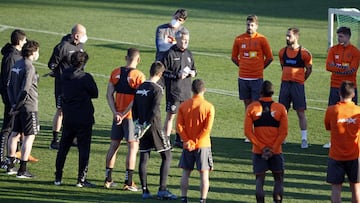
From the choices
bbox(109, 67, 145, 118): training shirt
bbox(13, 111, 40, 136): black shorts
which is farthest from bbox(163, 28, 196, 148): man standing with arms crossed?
bbox(13, 111, 40, 136): black shorts

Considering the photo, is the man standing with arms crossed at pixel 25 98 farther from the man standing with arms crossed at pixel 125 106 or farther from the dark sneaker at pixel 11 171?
the man standing with arms crossed at pixel 125 106

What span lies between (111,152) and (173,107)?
2.73m

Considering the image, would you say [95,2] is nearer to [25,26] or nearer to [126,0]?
[126,0]

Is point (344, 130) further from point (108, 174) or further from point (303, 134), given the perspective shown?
point (303, 134)

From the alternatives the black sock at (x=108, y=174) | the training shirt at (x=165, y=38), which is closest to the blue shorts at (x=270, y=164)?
the black sock at (x=108, y=174)

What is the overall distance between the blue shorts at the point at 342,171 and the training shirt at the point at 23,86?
4.76m

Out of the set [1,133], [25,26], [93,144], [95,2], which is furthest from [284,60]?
[95,2]

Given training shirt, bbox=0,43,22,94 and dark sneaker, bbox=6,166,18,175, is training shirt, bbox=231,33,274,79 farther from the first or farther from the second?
dark sneaker, bbox=6,166,18,175

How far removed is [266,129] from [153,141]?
184cm

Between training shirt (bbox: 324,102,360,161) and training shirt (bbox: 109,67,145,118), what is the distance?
301cm

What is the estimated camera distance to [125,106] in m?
14.2

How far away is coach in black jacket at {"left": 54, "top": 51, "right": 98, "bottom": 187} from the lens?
14.1 meters


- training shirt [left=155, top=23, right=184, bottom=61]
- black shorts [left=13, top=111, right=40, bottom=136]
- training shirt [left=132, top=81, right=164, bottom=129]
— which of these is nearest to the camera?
training shirt [left=132, top=81, right=164, bottom=129]

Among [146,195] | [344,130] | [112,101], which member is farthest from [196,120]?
[344,130]
